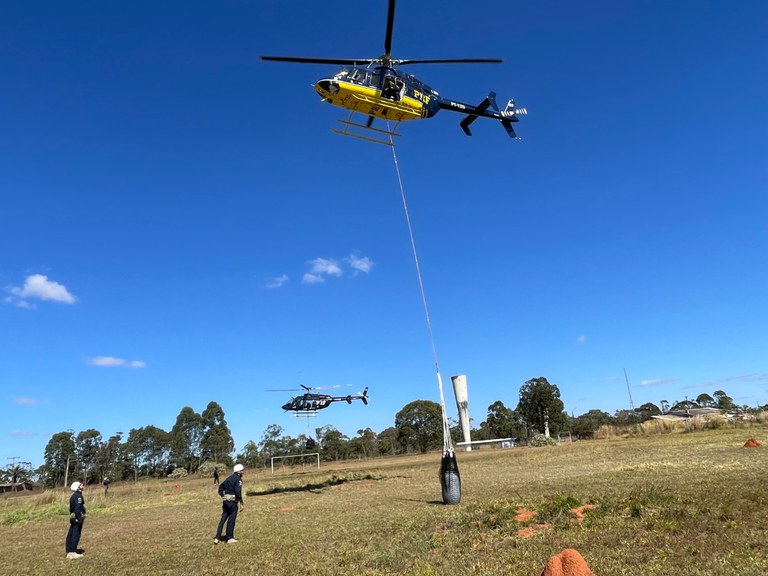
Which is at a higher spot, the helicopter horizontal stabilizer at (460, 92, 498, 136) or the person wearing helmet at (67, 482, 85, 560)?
the helicopter horizontal stabilizer at (460, 92, 498, 136)

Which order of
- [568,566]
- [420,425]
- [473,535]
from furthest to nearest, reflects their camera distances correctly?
[420,425] < [473,535] < [568,566]

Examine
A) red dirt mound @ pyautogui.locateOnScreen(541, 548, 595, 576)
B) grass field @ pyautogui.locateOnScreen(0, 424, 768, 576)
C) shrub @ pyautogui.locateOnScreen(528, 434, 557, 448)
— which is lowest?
shrub @ pyautogui.locateOnScreen(528, 434, 557, 448)

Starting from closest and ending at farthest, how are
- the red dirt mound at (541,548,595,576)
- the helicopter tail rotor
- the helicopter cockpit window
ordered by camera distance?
the red dirt mound at (541,548,595,576) < the helicopter cockpit window < the helicopter tail rotor

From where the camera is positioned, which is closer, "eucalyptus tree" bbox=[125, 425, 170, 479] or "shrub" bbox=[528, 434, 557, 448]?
"shrub" bbox=[528, 434, 557, 448]

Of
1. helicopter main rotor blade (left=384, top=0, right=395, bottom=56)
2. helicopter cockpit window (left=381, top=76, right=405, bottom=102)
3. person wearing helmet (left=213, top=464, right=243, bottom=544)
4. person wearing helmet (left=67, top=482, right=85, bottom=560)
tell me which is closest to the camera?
person wearing helmet (left=67, top=482, right=85, bottom=560)

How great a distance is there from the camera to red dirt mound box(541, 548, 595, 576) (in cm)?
695

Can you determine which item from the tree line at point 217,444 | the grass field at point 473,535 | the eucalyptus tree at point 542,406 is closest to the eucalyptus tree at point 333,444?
the tree line at point 217,444

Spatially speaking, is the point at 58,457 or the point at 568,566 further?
the point at 58,457

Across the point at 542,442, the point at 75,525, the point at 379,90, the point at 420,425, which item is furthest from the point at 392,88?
the point at 420,425

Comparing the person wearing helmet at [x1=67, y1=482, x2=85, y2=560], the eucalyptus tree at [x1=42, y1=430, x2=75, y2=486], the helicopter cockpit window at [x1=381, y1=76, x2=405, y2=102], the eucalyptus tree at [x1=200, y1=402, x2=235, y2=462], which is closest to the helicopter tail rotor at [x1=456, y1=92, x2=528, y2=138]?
the helicopter cockpit window at [x1=381, y1=76, x2=405, y2=102]

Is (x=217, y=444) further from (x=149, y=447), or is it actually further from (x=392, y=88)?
(x=392, y=88)

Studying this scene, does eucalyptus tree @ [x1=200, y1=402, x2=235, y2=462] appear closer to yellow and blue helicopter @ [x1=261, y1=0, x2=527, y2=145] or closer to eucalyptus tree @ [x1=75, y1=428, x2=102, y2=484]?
eucalyptus tree @ [x1=75, y1=428, x2=102, y2=484]

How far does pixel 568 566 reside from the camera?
7.07m

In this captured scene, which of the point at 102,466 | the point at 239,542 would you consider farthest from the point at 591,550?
the point at 102,466
